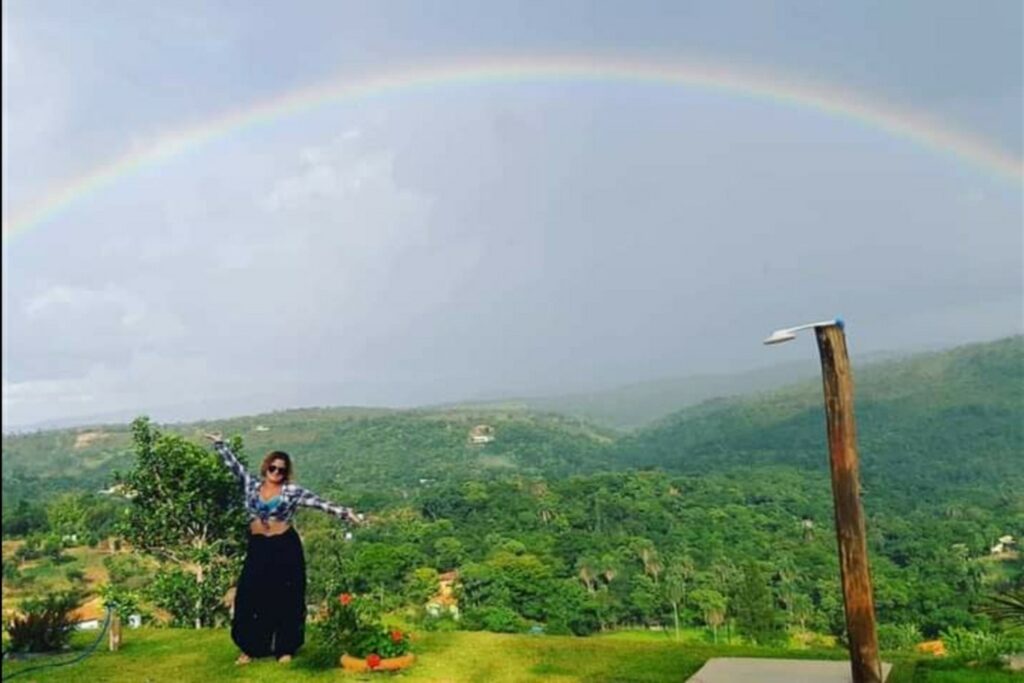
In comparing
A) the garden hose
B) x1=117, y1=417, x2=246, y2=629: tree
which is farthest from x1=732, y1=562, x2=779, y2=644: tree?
the garden hose

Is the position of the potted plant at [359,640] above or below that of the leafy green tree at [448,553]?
above

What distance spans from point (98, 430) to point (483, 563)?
307ft

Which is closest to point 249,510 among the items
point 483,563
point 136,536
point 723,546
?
point 136,536

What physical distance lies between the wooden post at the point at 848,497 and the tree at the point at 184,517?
1404 centimetres

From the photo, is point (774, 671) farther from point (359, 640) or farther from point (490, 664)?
point (359, 640)

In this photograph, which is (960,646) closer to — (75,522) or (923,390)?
(75,522)

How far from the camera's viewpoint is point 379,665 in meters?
8.95

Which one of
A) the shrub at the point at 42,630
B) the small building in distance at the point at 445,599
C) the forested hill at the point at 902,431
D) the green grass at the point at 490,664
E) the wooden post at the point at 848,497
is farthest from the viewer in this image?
the forested hill at the point at 902,431

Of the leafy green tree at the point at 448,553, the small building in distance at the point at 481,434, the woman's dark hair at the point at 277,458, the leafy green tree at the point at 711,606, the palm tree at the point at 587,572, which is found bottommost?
the leafy green tree at the point at 711,606

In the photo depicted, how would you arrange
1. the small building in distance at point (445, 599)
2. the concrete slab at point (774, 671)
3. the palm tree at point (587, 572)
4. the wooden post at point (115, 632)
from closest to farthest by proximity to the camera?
the concrete slab at point (774, 671), the wooden post at point (115, 632), the small building in distance at point (445, 599), the palm tree at point (587, 572)

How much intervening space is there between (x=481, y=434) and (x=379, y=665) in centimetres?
10313

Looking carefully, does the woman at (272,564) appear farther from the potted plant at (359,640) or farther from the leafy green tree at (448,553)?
the leafy green tree at (448,553)

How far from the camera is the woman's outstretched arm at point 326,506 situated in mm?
A: 8961

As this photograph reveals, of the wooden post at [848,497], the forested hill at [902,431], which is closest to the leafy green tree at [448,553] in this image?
the forested hill at [902,431]
